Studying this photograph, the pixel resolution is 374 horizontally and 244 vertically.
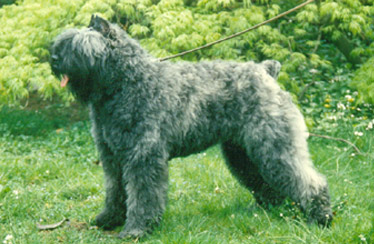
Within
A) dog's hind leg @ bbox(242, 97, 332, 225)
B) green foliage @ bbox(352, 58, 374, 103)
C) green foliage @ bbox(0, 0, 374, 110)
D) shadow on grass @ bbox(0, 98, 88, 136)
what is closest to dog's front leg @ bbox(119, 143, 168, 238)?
dog's hind leg @ bbox(242, 97, 332, 225)

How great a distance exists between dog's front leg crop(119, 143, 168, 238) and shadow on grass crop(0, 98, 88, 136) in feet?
13.7

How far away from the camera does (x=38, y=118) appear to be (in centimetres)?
835

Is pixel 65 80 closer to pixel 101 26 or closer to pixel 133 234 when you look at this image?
pixel 101 26

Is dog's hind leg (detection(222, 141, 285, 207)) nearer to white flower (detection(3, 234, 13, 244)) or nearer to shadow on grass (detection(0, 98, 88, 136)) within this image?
white flower (detection(3, 234, 13, 244))

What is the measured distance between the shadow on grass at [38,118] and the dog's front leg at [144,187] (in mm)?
4180

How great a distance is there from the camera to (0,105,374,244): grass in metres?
3.55

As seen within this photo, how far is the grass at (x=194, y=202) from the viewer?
3.55 meters

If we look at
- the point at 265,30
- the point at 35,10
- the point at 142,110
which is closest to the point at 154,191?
the point at 142,110

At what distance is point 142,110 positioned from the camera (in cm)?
375

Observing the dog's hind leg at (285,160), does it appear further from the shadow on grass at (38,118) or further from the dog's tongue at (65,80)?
the shadow on grass at (38,118)

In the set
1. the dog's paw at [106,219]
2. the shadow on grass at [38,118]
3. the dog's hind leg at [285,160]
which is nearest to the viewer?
the dog's hind leg at [285,160]

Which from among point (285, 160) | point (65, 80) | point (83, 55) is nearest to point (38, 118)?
point (65, 80)

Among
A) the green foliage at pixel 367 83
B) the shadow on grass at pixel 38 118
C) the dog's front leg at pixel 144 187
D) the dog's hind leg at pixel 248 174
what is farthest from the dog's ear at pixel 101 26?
the shadow on grass at pixel 38 118

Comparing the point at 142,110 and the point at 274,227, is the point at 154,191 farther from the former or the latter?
the point at 274,227
